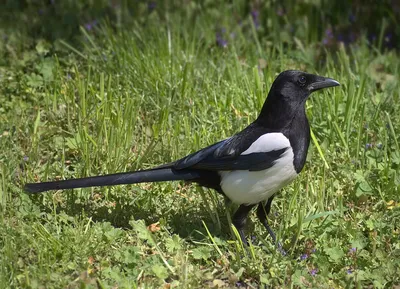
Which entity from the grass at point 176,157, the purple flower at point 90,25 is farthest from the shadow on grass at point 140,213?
the purple flower at point 90,25

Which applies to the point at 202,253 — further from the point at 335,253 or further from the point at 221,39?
the point at 221,39

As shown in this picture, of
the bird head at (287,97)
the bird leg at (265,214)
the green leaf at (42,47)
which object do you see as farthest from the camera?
the green leaf at (42,47)

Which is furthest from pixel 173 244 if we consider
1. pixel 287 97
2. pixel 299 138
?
pixel 287 97

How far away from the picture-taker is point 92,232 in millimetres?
3316

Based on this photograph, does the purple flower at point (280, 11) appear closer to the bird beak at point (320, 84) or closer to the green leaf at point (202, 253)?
the bird beak at point (320, 84)

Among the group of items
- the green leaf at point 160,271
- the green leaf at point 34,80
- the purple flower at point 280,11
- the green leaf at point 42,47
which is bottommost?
the green leaf at point 160,271

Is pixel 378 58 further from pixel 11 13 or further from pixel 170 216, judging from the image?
pixel 11 13

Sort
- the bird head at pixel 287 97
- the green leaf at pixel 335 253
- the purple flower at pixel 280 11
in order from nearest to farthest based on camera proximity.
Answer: the green leaf at pixel 335 253
the bird head at pixel 287 97
the purple flower at pixel 280 11

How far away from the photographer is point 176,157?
4004 millimetres

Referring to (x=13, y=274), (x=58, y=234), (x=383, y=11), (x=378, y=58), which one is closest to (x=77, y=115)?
(x=58, y=234)

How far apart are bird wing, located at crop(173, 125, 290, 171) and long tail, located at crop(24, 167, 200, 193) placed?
0.14 ft

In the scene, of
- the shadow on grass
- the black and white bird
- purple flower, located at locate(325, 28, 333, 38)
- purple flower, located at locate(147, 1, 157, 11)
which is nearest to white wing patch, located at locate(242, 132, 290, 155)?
the black and white bird

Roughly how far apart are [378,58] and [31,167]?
8.18 feet

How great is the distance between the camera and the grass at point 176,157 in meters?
3.19
